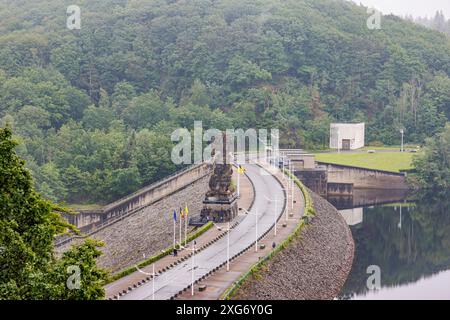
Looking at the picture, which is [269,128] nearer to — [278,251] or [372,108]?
[372,108]

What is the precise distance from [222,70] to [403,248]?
7393 centimetres

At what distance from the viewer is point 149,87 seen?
131 m

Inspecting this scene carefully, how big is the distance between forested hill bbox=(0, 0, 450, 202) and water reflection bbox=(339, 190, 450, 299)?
1275 inches

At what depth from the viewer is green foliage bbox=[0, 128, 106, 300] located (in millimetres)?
26531

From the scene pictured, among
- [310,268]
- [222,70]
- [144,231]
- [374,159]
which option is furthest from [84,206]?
[222,70]

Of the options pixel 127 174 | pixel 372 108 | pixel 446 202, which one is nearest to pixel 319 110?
pixel 372 108

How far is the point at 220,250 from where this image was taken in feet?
156

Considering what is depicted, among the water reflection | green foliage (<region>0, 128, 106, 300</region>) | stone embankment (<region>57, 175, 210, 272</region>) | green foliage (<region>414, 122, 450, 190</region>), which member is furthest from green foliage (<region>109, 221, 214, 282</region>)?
green foliage (<region>414, 122, 450, 190</region>)

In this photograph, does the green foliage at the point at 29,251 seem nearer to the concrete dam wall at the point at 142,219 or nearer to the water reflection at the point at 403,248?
the concrete dam wall at the point at 142,219

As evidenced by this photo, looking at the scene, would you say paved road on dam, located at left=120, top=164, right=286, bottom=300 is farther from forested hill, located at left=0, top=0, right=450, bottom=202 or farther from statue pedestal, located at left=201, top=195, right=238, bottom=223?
forested hill, located at left=0, top=0, right=450, bottom=202

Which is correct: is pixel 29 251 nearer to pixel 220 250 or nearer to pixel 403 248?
pixel 220 250

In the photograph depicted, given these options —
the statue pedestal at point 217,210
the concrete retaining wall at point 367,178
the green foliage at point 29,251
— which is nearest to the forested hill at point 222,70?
the concrete retaining wall at point 367,178

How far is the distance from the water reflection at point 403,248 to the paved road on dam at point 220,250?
25.4ft

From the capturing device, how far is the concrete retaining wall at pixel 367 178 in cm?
9562
